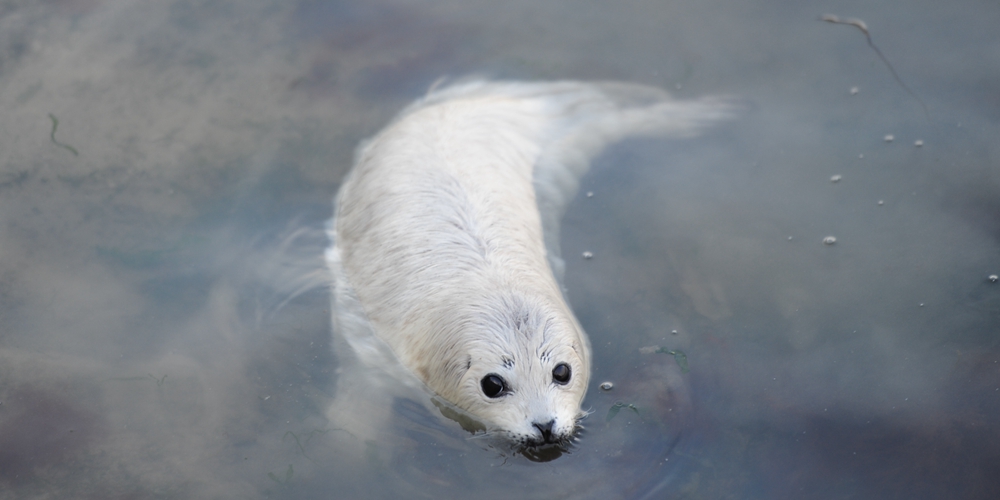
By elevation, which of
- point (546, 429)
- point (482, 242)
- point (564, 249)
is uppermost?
point (482, 242)

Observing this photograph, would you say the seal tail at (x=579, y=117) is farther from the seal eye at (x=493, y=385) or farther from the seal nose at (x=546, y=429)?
the seal nose at (x=546, y=429)

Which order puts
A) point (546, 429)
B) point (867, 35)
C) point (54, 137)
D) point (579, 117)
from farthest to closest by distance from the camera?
point (867, 35) < point (579, 117) < point (54, 137) < point (546, 429)

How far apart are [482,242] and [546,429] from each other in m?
1.26

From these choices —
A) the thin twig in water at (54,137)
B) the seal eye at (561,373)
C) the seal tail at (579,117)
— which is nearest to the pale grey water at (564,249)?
the thin twig in water at (54,137)

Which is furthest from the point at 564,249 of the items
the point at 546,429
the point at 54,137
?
the point at 54,137

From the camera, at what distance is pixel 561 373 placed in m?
4.30

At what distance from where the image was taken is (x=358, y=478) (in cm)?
429

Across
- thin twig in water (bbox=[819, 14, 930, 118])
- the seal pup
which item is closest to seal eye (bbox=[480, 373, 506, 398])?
the seal pup

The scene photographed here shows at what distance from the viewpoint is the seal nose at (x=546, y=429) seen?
4117 millimetres

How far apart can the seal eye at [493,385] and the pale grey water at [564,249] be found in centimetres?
30

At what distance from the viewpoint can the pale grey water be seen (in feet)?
14.0

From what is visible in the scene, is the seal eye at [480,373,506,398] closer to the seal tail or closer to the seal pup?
the seal pup

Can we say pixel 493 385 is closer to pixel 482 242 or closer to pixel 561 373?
pixel 561 373

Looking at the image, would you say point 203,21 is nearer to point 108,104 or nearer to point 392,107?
point 108,104
